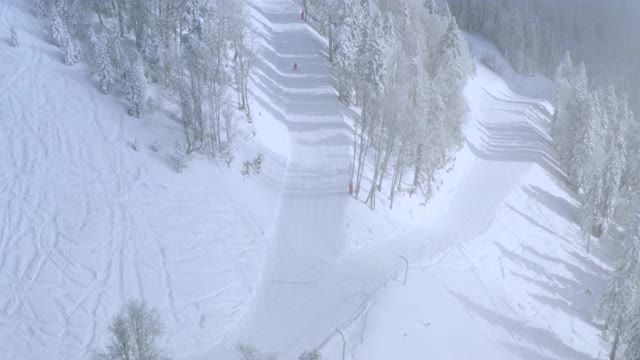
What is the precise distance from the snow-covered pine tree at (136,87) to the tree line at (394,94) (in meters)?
14.5

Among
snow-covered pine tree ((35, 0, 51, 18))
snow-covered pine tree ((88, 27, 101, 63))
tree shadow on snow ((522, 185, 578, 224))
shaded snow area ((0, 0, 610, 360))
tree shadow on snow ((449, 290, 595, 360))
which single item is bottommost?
tree shadow on snow ((522, 185, 578, 224))

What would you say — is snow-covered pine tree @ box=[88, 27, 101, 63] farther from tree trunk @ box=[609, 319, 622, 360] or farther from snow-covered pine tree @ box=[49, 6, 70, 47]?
tree trunk @ box=[609, 319, 622, 360]

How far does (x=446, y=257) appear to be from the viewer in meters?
34.8

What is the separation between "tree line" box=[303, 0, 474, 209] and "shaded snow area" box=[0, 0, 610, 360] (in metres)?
1.98

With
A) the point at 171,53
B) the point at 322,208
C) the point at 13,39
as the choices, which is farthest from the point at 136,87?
the point at 322,208

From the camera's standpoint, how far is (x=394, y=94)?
36.0 metres

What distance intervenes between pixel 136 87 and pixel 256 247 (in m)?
13.5

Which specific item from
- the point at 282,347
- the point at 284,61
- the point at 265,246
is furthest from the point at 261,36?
the point at 282,347

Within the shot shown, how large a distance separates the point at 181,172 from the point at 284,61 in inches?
924

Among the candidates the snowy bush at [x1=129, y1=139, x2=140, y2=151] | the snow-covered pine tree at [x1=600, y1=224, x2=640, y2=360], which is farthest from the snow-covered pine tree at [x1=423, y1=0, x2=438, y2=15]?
the snowy bush at [x1=129, y1=139, x2=140, y2=151]

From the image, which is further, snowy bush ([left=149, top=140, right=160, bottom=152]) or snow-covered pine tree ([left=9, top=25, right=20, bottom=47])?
snow-covered pine tree ([left=9, top=25, right=20, bottom=47])

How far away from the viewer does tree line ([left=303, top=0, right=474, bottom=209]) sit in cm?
3738

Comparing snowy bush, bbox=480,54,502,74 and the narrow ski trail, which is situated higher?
the narrow ski trail

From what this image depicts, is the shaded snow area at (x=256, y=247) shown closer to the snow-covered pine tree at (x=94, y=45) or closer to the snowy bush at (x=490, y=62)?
the snow-covered pine tree at (x=94, y=45)
